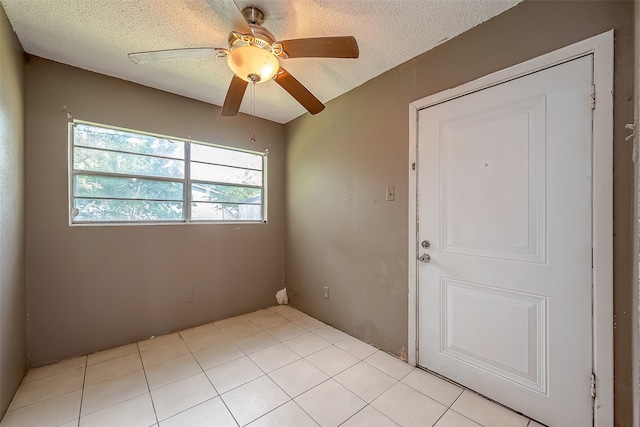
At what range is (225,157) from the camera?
2959 mm

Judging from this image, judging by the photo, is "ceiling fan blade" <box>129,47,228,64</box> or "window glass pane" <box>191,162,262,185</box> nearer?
"ceiling fan blade" <box>129,47,228,64</box>

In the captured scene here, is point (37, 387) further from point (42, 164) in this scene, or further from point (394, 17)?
point (394, 17)

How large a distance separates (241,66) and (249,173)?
183cm

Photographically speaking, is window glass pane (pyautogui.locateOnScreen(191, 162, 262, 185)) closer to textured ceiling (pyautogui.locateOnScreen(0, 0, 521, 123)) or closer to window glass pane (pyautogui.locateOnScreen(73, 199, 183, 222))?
window glass pane (pyautogui.locateOnScreen(73, 199, 183, 222))

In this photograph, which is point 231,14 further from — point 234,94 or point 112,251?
point 112,251

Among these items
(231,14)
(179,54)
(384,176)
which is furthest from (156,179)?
(384,176)

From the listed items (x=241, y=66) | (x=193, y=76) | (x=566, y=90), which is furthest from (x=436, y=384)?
(x=193, y=76)

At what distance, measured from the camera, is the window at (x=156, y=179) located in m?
2.19

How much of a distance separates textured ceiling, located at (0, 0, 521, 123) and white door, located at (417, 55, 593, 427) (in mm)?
516

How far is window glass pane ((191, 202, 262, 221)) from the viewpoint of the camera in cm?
275

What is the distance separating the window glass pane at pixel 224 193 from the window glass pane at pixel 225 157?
0.28 m

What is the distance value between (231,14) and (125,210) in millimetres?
2038

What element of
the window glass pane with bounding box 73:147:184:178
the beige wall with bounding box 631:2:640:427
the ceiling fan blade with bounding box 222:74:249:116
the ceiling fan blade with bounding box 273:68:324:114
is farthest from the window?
the beige wall with bounding box 631:2:640:427

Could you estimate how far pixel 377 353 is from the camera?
2.16 meters
